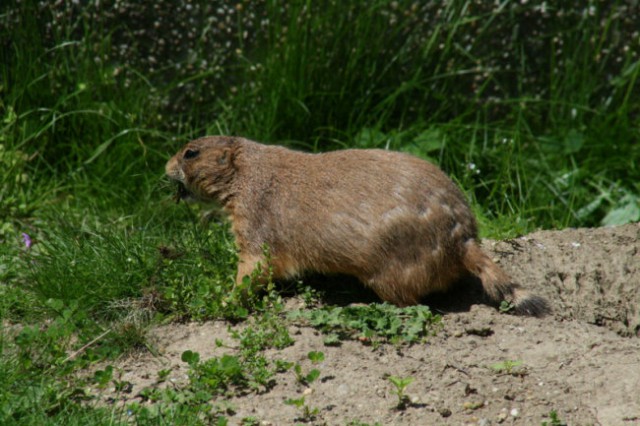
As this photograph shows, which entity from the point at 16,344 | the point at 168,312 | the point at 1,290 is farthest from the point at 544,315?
the point at 1,290

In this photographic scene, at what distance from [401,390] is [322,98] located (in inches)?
112

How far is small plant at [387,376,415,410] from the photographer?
3.63 metres

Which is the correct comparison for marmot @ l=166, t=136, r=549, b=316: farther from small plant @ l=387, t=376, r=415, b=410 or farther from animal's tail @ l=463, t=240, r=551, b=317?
small plant @ l=387, t=376, r=415, b=410

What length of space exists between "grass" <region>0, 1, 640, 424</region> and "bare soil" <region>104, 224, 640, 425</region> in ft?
2.36

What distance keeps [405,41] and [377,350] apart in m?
2.84

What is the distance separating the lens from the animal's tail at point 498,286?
13.9ft

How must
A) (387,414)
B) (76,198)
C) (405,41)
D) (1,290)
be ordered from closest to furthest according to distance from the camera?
(387,414), (1,290), (76,198), (405,41)

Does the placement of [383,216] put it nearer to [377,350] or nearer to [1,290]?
[377,350]

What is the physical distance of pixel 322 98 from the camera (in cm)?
603

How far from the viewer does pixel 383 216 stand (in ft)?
13.8

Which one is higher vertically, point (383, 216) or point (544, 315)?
point (383, 216)

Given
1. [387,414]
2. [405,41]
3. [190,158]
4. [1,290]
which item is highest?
[405,41]

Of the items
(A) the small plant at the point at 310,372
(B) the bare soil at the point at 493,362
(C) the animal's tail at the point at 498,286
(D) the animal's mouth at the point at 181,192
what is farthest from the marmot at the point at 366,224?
(A) the small plant at the point at 310,372

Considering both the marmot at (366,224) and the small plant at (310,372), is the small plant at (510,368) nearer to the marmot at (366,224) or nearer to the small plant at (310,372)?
the marmot at (366,224)
